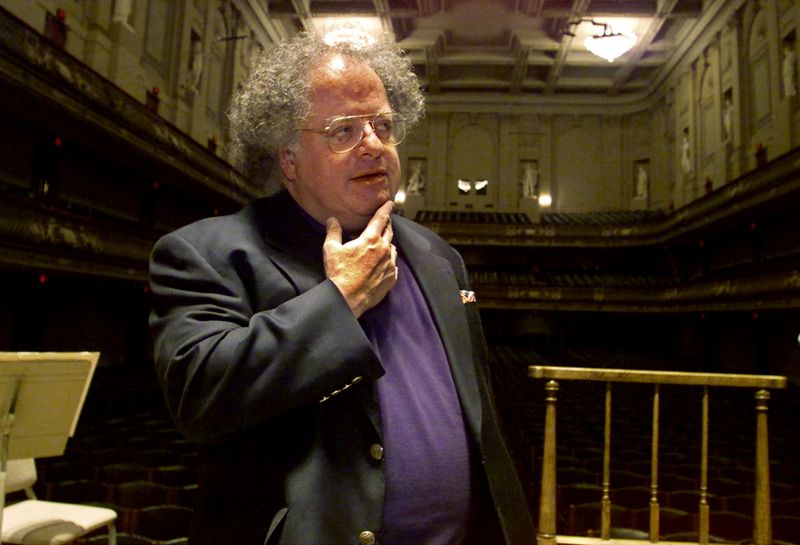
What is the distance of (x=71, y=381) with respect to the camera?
66.6 inches

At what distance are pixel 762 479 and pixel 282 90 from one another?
1756mm

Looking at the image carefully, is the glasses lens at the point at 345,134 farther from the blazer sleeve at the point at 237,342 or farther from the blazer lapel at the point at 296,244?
the blazer sleeve at the point at 237,342

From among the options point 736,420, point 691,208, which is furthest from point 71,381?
point 691,208

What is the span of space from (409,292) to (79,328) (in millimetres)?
7331

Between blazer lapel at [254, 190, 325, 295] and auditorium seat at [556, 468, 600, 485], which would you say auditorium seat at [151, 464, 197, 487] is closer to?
auditorium seat at [556, 468, 600, 485]

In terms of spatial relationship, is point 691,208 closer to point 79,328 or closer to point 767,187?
point 767,187

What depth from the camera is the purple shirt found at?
86 cm

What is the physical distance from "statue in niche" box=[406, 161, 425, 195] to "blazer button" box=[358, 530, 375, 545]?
49.4ft

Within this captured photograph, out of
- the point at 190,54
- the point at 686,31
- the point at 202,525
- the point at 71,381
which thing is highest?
the point at 686,31

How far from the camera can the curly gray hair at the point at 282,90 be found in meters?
0.99

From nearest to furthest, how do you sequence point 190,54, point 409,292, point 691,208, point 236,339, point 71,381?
point 236,339 → point 409,292 → point 71,381 → point 190,54 → point 691,208

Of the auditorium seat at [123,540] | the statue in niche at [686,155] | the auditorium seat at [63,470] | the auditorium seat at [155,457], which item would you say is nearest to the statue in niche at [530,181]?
the statue in niche at [686,155]

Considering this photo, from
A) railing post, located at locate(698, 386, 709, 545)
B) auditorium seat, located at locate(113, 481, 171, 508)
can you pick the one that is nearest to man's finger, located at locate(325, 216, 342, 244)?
railing post, located at locate(698, 386, 709, 545)

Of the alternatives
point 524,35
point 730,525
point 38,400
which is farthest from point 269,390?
point 524,35
